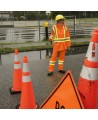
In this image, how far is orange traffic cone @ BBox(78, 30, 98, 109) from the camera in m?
4.00

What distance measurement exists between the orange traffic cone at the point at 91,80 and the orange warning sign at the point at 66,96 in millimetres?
355

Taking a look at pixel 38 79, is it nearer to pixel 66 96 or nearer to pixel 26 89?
pixel 26 89

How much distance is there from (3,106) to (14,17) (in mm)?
25521

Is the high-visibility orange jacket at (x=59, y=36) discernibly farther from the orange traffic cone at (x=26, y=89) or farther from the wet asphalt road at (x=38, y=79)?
the orange traffic cone at (x=26, y=89)

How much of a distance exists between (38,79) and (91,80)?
3165mm

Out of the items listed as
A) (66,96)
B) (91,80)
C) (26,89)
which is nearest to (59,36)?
(26,89)

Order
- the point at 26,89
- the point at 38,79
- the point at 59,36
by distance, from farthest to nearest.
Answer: the point at 59,36 < the point at 38,79 < the point at 26,89

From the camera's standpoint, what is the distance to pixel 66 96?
3.80 m

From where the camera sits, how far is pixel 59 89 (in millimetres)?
3887

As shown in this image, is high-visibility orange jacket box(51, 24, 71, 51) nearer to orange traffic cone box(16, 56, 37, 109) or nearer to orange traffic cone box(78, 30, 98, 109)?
orange traffic cone box(16, 56, 37, 109)

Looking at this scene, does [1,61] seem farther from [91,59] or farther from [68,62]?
[91,59]

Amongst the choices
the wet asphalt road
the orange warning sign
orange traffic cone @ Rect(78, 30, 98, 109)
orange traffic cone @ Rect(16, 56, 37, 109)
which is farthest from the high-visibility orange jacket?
the orange warning sign

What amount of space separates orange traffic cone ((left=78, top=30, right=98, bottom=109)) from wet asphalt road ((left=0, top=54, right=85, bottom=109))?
143 cm

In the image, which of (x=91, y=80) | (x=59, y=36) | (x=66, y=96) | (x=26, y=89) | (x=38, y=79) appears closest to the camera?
(x=66, y=96)
